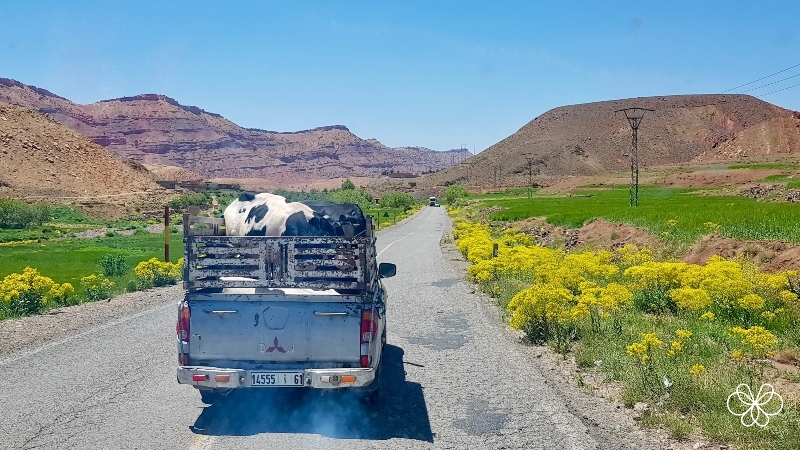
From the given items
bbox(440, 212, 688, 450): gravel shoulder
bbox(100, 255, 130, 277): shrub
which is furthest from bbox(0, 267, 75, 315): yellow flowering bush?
bbox(100, 255, 130, 277): shrub

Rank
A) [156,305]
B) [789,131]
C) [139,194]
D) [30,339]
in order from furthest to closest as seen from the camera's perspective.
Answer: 1. [789,131]
2. [139,194]
3. [156,305]
4. [30,339]

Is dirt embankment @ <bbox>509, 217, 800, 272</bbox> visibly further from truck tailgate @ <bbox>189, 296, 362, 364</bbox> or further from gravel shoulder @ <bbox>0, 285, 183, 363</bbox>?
gravel shoulder @ <bbox>0, 285, 183, 363</bbox>

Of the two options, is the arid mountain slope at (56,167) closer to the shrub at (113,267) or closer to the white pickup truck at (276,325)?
the shrub at (113,267)

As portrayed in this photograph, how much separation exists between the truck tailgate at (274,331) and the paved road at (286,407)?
850 millimetres

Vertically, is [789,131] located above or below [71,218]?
above

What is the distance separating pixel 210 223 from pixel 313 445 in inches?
136

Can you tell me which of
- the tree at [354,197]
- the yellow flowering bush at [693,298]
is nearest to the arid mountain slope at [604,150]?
the tree at [354,197]

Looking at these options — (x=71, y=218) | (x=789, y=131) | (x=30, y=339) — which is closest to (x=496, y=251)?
(x=30, y=339)

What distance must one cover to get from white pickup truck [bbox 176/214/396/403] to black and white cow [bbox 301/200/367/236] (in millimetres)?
1604

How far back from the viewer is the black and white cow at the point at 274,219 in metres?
8.59

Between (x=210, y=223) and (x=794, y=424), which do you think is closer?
(x=794, y=424)

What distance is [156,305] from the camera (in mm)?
16391

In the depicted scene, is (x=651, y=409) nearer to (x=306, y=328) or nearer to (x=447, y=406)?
(x=447, y=406)

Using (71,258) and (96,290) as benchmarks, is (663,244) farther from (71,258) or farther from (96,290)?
(71,258)
